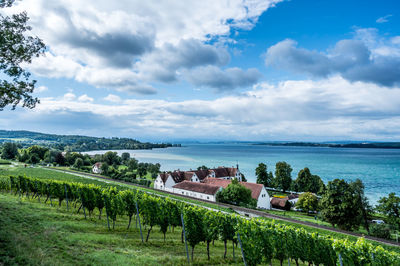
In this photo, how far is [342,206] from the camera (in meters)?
30.6

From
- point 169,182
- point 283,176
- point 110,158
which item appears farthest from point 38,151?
point 283,176

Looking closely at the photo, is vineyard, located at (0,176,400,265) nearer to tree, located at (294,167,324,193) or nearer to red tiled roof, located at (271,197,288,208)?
red tiled roof, located at (271,197,288,208)

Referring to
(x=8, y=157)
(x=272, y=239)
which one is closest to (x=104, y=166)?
(x=8, y=157)

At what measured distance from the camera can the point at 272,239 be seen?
12703 millimetres

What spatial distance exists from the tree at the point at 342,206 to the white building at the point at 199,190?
71.2 ft

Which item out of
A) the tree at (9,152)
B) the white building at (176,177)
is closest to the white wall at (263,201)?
the white building at (176,177)

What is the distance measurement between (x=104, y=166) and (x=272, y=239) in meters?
85.8

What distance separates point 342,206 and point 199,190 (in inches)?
1114

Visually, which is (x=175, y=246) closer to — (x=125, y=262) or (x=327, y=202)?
(x=125, y=262)

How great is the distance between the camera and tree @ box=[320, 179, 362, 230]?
30797 mm

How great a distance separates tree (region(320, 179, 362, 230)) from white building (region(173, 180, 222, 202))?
71.2 ft

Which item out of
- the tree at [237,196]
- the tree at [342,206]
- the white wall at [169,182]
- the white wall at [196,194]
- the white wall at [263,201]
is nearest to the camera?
the tree at [342,206]

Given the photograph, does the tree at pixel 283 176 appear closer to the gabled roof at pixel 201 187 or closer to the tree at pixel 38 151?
the gabled roof at pixel 201 187

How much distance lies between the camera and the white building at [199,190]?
4716 centimetres
